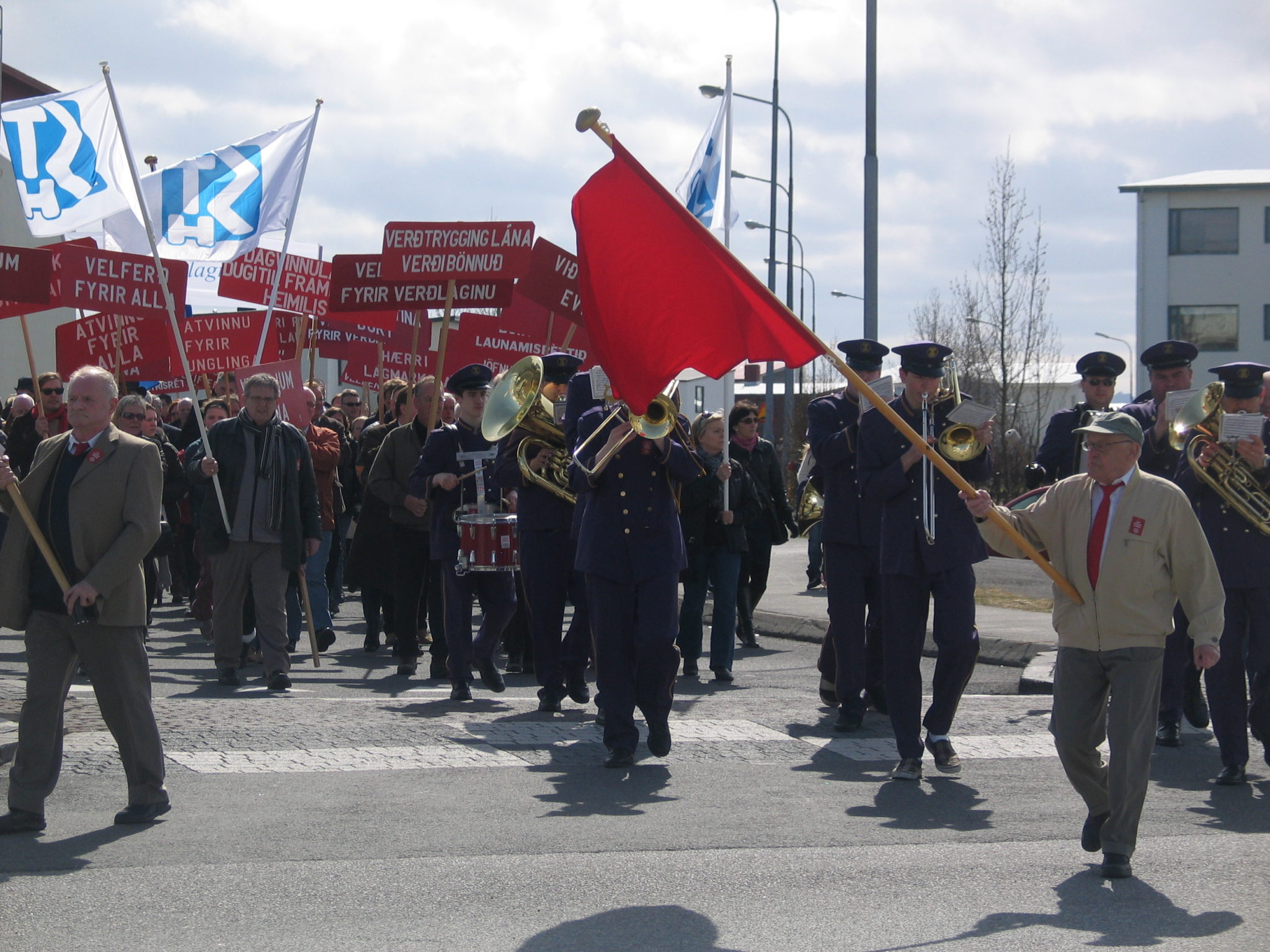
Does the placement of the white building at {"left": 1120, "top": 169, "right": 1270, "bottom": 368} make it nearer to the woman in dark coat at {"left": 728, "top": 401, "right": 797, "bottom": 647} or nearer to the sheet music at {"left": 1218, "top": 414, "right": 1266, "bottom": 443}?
the woman in dark coat at {"left": 728, "top": 401, "right": 797, "bottom": 647}

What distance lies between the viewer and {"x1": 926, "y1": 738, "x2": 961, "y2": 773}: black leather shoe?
770cm

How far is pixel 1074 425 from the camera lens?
32.3 feet

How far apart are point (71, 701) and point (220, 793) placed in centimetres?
287

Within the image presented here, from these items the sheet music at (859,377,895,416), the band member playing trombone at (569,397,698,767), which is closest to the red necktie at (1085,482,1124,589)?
the sheet music at (859,377,895,416)

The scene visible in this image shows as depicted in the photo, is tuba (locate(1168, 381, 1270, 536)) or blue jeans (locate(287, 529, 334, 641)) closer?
tuba (locate(1168, 381, 1270, 536))

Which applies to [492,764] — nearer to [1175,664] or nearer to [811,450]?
[811,450]

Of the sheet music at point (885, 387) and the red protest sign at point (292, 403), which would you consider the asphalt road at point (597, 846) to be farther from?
the red protest sign at point (292, 403)

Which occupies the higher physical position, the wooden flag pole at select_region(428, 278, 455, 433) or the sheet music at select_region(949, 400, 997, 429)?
the wooden flag pole at select_region(428, 278, 455, 433)

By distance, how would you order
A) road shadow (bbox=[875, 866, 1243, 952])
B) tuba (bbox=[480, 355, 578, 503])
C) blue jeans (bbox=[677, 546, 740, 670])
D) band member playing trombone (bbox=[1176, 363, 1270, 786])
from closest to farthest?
road shadow (bbox=[875, 866, 1243, 952])
band member playing trombone (bbox=[1176, 363, 1270, 786])
tuba (bbox=[480, 355, 578, 503])
blue jeans (bbox=[677, 546, 740, 670])

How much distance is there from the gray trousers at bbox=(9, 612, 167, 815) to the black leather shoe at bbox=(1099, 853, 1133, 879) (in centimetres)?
369

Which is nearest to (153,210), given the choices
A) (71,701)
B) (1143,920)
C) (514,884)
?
(71,701)

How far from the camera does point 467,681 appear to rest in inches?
390

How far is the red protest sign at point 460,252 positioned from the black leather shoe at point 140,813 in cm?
687

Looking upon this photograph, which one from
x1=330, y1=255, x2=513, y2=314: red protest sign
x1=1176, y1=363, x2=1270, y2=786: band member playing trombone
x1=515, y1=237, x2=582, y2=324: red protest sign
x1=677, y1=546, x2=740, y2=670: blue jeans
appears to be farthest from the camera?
x1=515, y1=237, x2=582, y2=324: red protest sign
